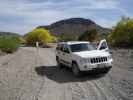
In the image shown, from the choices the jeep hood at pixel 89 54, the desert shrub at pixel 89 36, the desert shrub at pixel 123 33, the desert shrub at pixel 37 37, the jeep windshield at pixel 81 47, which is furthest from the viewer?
the desert shrub at pixel 37 37

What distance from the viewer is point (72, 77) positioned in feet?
54.1

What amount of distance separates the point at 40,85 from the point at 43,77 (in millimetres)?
2544

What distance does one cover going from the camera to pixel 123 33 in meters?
53.0

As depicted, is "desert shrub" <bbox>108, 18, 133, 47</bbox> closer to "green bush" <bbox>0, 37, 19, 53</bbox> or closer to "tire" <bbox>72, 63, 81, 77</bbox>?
"green bush" <bbox>0, 37, 19, 53</bbox>

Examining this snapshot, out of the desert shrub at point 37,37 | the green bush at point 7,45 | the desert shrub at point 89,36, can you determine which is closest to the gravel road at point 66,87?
the green bush at point 7,45

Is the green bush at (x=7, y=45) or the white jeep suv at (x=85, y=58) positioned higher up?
the white jeep suv at (x=85, y=58)

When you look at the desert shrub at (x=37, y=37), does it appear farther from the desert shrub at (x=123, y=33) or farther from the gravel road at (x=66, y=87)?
the gravel road at (x=66, y=87)

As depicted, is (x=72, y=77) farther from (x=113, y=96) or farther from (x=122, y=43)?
(x=122, y=43)

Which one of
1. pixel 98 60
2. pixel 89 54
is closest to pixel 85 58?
pixel 89 54

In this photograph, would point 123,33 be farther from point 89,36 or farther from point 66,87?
point 66,87

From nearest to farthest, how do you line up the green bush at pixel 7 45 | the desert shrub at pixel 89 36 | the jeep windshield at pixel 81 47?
the jeep windshield at pixel 81 47, the green bush at pixel 7 45, the desert shrub at pixel 89 36

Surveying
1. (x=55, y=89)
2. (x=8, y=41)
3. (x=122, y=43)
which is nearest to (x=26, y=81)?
(x=55, y=89)

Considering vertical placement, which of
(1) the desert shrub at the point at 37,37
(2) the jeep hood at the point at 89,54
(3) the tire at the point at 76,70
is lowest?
(1) the desert shrub at the point at 37,37

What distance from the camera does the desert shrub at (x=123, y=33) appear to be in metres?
51.9
